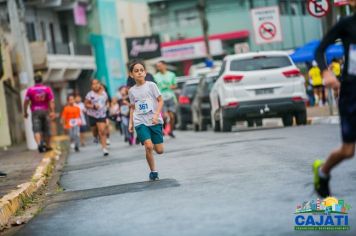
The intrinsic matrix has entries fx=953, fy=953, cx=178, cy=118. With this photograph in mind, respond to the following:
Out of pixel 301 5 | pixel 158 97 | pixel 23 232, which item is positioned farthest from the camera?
pixel 301 5

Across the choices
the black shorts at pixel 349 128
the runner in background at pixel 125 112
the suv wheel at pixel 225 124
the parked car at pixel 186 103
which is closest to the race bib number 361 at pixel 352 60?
the black shorts at pixel 349 128

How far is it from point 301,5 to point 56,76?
23.8m

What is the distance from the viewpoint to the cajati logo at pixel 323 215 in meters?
6.90

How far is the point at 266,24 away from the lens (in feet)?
99.6

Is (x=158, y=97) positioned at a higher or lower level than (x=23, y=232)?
higher

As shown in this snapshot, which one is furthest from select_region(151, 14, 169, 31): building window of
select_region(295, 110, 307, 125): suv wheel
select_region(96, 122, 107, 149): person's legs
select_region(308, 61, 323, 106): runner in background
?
select_region(96, 122, 107, 149): person's legs

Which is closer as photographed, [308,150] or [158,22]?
[308,150]

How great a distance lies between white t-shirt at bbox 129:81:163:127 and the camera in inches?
478

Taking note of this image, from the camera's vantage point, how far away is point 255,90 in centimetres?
2217

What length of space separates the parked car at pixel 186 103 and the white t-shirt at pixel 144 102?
1940 centimetres

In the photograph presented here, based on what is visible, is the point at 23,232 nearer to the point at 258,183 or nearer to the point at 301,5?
the point at 258,183

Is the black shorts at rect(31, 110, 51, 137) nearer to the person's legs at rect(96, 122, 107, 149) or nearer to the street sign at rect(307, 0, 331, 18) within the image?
the person's legs at rect(96, 122, 107, 149)

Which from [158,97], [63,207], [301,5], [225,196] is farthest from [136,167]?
[301,5]

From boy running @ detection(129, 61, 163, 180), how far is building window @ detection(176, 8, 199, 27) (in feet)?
188
